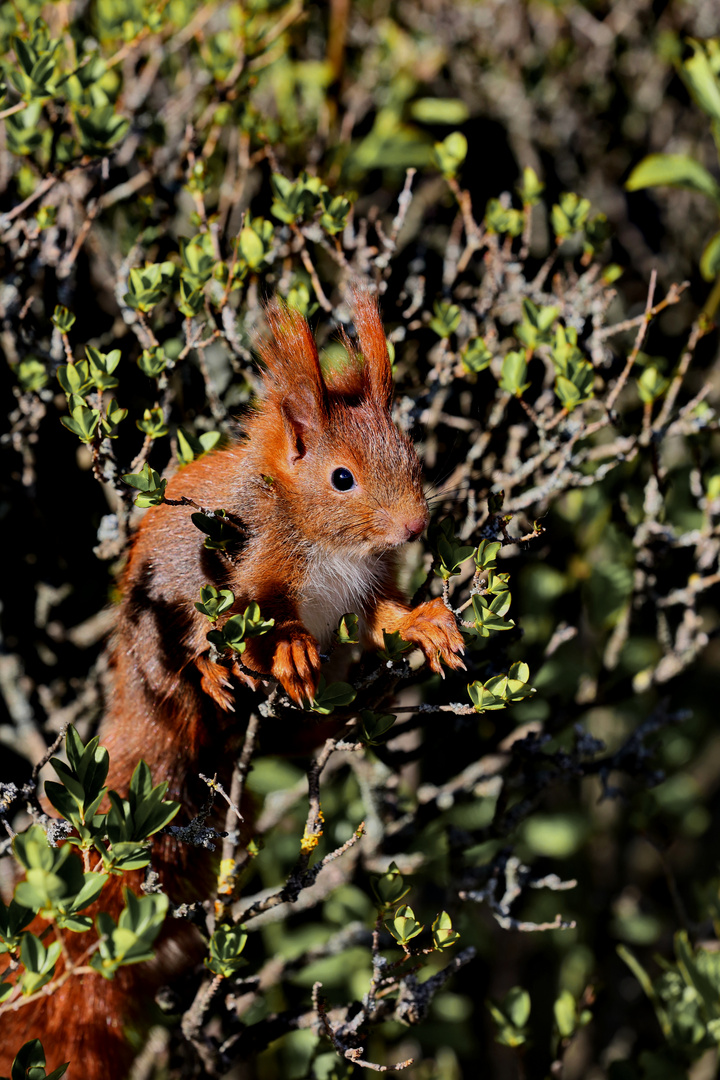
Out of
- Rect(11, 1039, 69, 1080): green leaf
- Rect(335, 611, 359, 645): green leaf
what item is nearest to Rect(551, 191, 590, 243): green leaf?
Rect(335, 611, 359, 645): green leaf

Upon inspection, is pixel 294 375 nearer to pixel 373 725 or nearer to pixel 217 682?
pixel 217 682

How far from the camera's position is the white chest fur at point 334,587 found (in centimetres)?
166

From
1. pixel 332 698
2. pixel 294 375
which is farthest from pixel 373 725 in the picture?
pixel 294 375

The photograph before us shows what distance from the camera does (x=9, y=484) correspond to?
6.94 ft

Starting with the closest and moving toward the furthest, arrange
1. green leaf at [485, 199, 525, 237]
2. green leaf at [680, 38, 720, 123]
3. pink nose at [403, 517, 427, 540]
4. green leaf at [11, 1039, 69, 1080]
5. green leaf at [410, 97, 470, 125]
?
green leaf at [11, 1039, 69, 1080]
pink nose at [403, 517, 427, 540]
green leaf at [485, 199, 525, 237]
green leaf at [680, 38, 720, 123]
green leaf at [410, 97, 470, 125]

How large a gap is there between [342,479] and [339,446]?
58 mm

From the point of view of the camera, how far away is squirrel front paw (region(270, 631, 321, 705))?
1.31m

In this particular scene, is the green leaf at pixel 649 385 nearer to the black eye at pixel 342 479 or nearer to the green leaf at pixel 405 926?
the black eye at pixel 342 479

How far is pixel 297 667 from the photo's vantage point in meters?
1.35

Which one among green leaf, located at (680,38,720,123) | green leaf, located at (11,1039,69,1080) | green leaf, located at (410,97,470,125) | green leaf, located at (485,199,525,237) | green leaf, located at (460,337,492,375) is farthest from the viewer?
green leaf, located at (410,97,470,125)

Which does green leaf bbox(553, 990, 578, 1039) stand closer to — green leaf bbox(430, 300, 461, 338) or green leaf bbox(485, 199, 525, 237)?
green leaf bbox(430, 300, 461, 338)

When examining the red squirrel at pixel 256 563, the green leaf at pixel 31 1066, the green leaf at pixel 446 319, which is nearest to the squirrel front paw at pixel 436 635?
the red squirrel at pixel 256 563

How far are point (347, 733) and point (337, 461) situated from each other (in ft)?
1.67

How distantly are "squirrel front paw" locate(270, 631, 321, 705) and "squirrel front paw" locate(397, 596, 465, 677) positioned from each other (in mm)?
159
